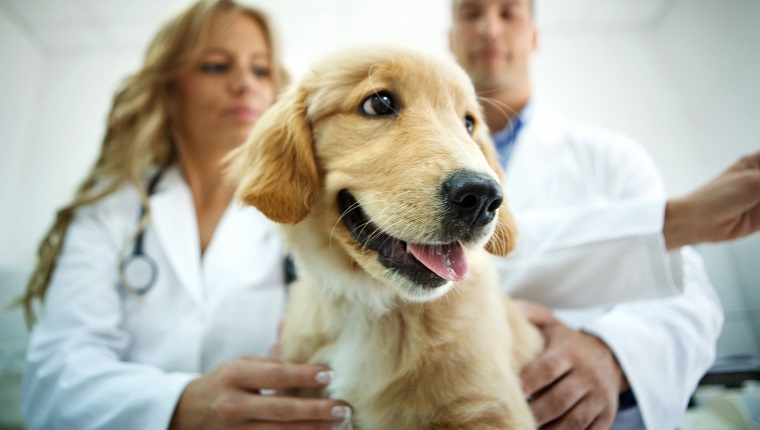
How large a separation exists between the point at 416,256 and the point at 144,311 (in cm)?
104

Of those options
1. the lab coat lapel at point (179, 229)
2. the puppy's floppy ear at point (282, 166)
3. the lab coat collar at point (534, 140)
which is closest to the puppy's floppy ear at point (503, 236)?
the puppy's floppy ear at point (282, 166)

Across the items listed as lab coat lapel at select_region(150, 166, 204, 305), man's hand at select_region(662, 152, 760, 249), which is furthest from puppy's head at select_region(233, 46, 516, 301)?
lab coat lapel at select_region(150, 166, 204, 305)

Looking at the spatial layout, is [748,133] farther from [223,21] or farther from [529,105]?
[223,21]

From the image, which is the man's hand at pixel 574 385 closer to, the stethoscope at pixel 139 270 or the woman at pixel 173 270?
the woman at pixel 173 270

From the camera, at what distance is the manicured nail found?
0.80 m

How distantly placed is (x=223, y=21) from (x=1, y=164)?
1.36 meters

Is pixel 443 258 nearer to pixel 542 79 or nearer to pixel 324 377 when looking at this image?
pixel 324 377

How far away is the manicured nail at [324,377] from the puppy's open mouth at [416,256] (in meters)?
0.29

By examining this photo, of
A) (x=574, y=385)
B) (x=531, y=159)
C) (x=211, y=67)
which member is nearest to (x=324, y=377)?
(x=574, y=385)

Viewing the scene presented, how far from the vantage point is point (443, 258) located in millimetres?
667

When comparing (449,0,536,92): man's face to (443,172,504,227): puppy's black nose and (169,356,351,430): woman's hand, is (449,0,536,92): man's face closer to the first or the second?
(443,172,504,227): puppy's black nose

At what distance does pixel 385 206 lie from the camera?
65 cm

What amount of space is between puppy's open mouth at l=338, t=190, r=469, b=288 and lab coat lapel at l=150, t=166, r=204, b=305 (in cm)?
80

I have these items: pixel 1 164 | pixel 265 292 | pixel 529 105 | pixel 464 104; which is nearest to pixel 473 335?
pixel 464 104
